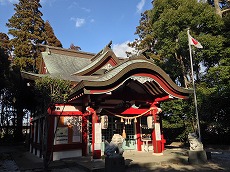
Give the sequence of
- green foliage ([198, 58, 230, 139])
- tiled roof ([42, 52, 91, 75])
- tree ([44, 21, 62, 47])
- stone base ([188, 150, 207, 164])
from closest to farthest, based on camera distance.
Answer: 1. stone base ([188, 150, 207, 164])
2. green foliage ([198, 58, 230, 139])
3. tiled roof ([42, 52, 91, 75])
4. tree ([44, 21, 62, 47])

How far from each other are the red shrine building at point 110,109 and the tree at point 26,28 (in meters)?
13.1

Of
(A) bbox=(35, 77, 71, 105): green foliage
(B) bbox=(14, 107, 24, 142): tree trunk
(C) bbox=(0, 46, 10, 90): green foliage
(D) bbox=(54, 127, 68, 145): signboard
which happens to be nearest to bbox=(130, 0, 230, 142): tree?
(D) bbox=(54, 127, 68, 145): signboard

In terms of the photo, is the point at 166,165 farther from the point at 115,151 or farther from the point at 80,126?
the point at 80,126

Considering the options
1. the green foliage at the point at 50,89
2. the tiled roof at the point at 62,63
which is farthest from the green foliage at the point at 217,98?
the green foliage at the point at 50,89

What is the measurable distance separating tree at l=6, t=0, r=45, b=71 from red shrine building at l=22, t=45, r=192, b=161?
1309 centimetres

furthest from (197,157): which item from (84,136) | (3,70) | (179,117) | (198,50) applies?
(3,70)

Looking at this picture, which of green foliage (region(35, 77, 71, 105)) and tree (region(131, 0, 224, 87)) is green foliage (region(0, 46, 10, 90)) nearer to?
green foliage (region(35, 77, 71, 105))

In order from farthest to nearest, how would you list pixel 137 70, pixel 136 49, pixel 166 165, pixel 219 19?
pixel 136 49
pixel 219 19
pixel 137 70
pixel 166 165

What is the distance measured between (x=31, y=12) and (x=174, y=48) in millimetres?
20412

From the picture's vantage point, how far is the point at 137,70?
10234 mm

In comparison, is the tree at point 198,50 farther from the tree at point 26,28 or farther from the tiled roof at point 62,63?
the tree at point 26,28

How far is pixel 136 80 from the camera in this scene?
10.5 m

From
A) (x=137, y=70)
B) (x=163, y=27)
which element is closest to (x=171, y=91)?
(x=137, y=70)

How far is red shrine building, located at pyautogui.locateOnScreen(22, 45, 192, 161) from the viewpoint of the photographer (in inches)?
378
